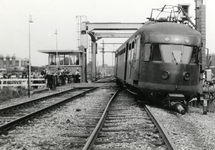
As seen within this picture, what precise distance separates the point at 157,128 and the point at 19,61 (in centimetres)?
13366

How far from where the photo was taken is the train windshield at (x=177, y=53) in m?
Answer: 9.44

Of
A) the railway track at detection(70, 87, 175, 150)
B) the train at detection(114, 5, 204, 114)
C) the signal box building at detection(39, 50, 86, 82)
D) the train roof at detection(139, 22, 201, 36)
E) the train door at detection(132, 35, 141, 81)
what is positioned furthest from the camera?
the signal box building at detection(39, 50, 86, 82)

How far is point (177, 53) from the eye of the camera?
373 inches

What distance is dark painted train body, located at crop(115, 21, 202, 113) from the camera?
9391 mm

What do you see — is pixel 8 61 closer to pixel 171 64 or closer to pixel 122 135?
pixel 171 64

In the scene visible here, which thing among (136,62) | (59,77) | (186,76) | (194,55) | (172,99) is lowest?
(172,99)

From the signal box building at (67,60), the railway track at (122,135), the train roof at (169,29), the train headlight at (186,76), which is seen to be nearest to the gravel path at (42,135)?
the railway track at (122,135)

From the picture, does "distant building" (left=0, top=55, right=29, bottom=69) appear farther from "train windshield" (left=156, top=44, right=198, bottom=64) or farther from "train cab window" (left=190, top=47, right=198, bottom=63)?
"train cab window" (left=190, top=47, right=198, bottom=63)

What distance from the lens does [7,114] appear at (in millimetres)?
8922

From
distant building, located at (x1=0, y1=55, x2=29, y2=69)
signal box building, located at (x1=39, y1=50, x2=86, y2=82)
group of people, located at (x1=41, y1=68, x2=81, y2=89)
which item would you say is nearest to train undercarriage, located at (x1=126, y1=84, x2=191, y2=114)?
group of people, located at (x1=41, y1=68, x2=81, y2=89)

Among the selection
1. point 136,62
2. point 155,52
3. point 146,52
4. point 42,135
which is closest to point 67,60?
point 136,62

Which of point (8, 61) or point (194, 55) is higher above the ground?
point (8, 61)

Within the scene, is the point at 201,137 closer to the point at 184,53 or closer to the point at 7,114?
the point at 184,53

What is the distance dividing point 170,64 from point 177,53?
465mm
